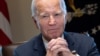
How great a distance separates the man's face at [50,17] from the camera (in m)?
1.38

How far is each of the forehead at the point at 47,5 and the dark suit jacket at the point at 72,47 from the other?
10.7 inches

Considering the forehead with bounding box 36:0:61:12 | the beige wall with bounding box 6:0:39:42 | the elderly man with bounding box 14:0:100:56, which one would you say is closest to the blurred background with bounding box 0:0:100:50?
the beige wall with bounding box 6:0:39:42

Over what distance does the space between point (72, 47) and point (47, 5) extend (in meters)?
0.32

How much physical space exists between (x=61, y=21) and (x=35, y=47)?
0.29 meters

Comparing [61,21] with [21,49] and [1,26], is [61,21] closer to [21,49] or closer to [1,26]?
[21,49]

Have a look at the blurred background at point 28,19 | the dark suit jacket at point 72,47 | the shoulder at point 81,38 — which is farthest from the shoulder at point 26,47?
the blurred background at point 28,19

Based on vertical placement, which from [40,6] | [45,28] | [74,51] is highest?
[40,6]

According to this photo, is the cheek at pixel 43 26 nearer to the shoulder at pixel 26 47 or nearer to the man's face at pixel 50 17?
the man's face at pixel 50 17

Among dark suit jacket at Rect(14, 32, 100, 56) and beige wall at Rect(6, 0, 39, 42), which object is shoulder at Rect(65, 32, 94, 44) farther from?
beige wall at Rect(6, 0, 39, 42)

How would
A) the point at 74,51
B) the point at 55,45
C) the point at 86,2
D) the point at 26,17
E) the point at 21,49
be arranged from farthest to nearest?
the point at 26,17 < the point at 86,2 < the point at 21,49 < the point at 74,51 < the point at 55,45

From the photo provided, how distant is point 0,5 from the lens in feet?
10.4

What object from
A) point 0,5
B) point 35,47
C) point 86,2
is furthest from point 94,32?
point 35,47

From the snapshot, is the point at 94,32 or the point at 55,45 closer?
the point at 55,45

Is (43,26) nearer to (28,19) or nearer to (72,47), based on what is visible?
(72,47)
